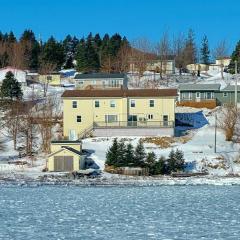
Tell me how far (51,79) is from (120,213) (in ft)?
197

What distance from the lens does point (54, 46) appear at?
95.9 metres

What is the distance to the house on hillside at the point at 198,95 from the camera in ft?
221

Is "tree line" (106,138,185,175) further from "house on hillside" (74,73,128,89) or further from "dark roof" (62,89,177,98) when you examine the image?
"house on hillside" (74,73,128,89)

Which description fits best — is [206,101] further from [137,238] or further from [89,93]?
[137,238]

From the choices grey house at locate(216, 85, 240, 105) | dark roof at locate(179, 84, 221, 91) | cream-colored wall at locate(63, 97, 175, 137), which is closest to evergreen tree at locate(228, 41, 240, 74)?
dark roof at locate(179, 84, 221, 91)

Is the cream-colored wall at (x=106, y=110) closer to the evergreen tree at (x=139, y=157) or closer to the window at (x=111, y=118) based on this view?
the window at (x=111, y=118)

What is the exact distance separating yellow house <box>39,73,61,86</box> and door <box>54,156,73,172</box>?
4005 cm

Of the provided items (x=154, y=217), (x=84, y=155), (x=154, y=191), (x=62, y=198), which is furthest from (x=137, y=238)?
(x=84, y=155)

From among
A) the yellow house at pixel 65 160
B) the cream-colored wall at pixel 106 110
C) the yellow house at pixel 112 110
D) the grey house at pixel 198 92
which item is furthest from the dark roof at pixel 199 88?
the yellow house at pixel 65 160

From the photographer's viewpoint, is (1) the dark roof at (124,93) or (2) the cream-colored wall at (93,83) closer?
(1) the dark roof at (124,93)

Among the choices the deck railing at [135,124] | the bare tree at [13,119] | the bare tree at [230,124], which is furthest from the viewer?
the deck railing at [135,124]

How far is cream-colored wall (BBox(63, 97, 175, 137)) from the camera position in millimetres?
55094

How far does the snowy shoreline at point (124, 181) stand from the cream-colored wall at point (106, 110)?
1409 cm

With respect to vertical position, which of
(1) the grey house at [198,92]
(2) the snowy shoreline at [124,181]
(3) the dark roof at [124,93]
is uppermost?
(1) the grey house at [198,92]
